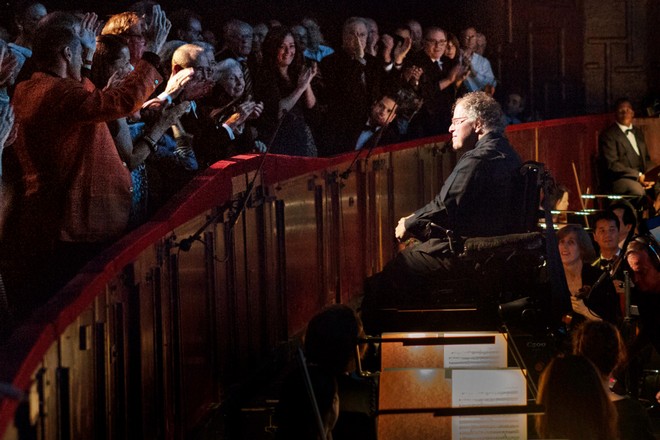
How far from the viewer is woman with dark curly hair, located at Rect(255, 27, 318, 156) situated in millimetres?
7539

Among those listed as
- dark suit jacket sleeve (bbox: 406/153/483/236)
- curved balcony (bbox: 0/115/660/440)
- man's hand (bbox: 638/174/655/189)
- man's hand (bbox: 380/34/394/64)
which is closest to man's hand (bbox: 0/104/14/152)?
curved balcony (bbox: 0/115/660/440)

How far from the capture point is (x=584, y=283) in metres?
6.71

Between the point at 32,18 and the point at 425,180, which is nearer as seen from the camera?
the point at 32,18

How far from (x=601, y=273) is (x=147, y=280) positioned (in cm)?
347

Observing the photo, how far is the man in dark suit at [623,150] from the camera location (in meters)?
13.2

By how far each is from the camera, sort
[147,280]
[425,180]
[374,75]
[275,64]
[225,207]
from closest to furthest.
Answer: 1. [147,280]
2. [225,207]
3. [275,64]
4. [374,75]
5. [425,180]

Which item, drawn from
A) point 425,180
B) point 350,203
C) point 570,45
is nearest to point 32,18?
point 350,203

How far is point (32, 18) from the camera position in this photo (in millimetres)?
5570

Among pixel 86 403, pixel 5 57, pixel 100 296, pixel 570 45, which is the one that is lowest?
pixel 86 403

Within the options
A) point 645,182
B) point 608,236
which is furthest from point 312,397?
point 645,182

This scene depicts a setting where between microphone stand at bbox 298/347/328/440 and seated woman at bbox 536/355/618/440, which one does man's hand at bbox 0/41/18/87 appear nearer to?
microphone stand at bbox 298/347/328/440

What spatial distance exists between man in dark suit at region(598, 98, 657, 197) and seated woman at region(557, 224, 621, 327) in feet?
21.3

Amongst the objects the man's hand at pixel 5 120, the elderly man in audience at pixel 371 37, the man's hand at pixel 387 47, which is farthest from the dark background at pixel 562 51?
the man's hand at pixel 5 120

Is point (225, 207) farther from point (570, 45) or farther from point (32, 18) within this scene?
point (570, 45)
